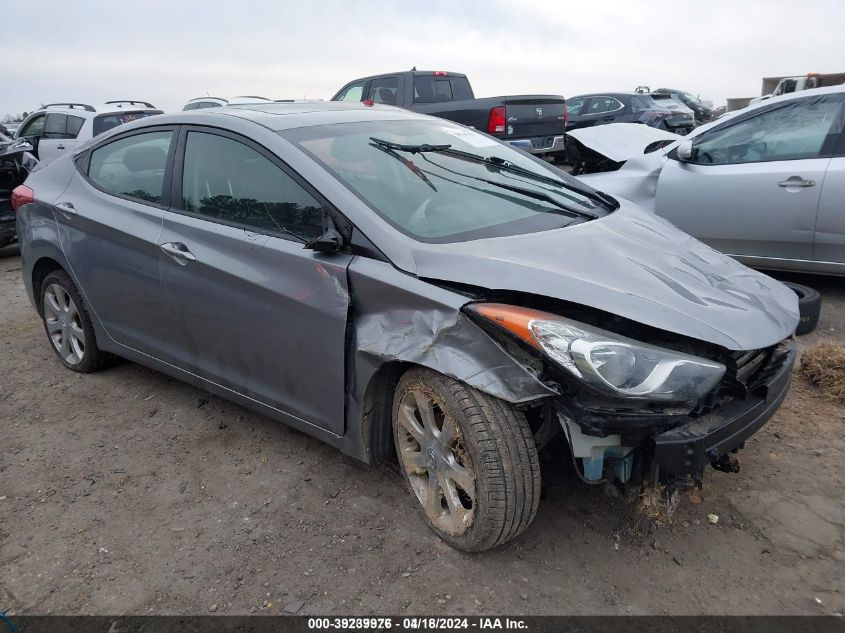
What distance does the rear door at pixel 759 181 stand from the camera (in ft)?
16.3

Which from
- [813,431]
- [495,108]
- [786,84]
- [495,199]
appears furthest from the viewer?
[786,84]

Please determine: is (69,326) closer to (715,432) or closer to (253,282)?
(253,282)

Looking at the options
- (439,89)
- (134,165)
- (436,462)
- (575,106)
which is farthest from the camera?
(575,106)

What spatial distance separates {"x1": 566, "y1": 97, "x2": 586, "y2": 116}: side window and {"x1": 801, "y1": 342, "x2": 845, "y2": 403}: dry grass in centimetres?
1352

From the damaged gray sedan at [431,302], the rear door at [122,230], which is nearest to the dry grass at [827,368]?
the damaged gray sedan at [431,302]

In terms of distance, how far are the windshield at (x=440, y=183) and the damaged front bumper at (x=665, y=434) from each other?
0.92 metres

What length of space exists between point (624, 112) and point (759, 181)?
11.0m

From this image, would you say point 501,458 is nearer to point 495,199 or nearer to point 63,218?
point 495,199

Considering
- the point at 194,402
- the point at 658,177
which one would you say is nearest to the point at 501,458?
the point at 194,402

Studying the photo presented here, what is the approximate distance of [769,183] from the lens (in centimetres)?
507

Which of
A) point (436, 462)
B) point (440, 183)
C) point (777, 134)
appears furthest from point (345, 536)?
point (777, 134)

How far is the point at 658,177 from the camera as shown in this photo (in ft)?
18.9

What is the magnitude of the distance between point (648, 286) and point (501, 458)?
807 mm

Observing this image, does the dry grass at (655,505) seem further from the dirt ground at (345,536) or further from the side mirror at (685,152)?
the side mirror at (685,152)
